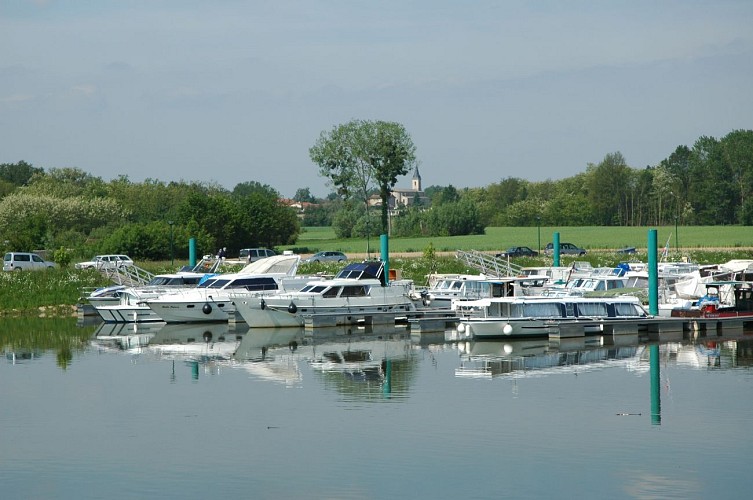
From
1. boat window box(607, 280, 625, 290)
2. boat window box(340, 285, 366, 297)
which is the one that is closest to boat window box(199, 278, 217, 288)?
boat window box(340, 285, 366, 297)

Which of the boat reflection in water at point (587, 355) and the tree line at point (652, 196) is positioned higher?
the tree line at point (652, 196)

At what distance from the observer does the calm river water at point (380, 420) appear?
21.6 metres

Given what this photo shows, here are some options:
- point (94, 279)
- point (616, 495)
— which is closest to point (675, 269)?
point (94, 279)

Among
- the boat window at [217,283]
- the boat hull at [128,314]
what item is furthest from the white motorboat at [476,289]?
the boat hull at [128,314]

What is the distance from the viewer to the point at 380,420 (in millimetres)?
27562

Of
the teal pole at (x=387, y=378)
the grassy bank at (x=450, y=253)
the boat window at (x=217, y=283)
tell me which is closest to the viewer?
the teal pole at (x=387, y=378)

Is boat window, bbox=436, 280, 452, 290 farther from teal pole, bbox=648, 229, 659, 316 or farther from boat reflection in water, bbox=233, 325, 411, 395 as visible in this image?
teal pole, bbox=648, 229, 659, 316

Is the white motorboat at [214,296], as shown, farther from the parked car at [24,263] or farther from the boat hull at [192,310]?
the parked car at [24,263]

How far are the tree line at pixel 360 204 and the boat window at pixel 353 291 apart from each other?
35220mm

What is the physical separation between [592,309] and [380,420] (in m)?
19.0

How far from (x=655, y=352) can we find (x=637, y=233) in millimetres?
84443

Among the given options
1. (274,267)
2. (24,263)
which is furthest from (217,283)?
(24,263)

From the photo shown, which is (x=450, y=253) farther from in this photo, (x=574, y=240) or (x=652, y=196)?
(x=652, y=196)

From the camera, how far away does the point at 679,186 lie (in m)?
152
